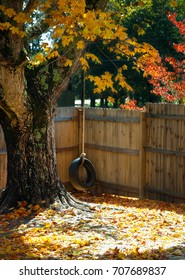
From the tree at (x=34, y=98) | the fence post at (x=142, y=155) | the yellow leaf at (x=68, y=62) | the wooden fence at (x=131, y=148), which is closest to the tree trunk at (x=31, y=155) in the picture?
the tree at (x=34, y=98)

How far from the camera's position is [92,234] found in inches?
292

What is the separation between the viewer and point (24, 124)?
8555mm

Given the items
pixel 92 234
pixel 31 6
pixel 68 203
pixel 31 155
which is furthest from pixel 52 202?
pixel 31 6

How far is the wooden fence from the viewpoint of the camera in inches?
437

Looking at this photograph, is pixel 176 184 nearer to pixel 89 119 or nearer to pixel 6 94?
pixel 89 119

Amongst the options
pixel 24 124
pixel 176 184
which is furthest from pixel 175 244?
pixel 176 184

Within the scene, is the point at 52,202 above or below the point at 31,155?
below

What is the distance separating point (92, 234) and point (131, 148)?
479 cm

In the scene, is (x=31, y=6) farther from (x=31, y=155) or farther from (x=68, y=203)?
(x=68, y=203)

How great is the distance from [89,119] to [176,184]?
9.58ft

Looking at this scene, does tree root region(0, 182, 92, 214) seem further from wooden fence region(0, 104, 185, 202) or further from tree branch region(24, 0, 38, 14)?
tree branch region(24, 0, 38, 14)

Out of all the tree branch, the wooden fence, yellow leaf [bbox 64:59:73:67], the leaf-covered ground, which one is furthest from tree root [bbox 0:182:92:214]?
the tree branch

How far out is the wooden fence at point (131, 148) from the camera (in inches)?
437
